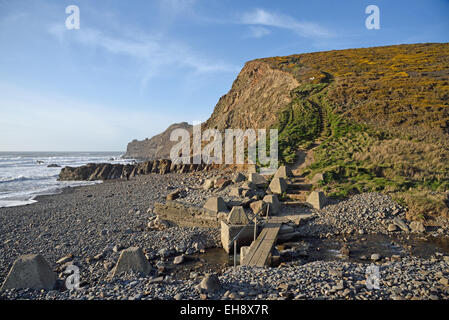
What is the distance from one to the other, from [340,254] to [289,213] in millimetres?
4261

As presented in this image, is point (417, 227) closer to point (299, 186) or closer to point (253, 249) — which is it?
point (299, 186)

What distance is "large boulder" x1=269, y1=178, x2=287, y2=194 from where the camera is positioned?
15539 millimetres

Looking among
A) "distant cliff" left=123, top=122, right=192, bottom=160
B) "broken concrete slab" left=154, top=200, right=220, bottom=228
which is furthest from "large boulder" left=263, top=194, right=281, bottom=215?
"distant cliff" left=123, top=122, right=192, bottom=160

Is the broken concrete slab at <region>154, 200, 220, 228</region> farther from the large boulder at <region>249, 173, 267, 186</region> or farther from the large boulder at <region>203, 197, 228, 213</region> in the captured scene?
the large boulder at <region>249, 173, 267, 186</region>

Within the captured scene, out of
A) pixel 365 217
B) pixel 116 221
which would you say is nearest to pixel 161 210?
Answer: pixel 116 221

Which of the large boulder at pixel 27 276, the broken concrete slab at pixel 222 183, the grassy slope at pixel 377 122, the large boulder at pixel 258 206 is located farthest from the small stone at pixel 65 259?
the grassy slope at pixel 377 122

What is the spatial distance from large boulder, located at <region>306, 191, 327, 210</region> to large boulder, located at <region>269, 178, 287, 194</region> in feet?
5.59

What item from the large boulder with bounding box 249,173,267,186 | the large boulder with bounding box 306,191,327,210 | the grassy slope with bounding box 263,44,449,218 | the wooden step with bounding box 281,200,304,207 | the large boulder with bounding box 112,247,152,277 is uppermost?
the grassy slope with bounding box 263,44,449,218

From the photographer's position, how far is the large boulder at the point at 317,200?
45.5 feet

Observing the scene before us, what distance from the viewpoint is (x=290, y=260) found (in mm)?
9172

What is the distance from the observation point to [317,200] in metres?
14.0

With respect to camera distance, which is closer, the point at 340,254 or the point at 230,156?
the point at 340,254

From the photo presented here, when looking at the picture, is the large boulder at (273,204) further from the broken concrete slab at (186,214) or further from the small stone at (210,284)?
the small stone at (210,284)
